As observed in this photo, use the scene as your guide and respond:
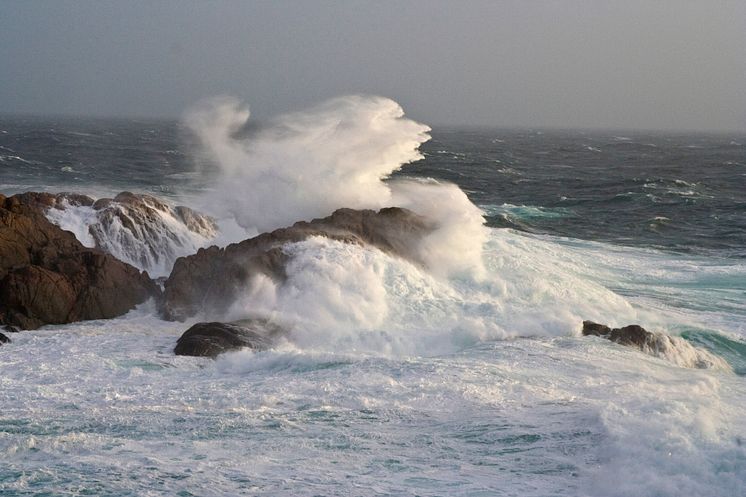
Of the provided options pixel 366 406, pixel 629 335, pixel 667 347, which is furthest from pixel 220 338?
pixel 667 347

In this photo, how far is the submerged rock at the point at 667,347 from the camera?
40.1ft

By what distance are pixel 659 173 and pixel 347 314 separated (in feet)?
145

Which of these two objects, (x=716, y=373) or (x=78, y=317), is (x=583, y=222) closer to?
(x=716, y=373)

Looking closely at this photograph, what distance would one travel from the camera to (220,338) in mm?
11375

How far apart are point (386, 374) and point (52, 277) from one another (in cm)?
596

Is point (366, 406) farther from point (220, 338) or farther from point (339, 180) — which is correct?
point (339, 180)

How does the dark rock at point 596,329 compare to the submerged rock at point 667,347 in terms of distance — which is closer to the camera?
the submerged rock at point 667,347

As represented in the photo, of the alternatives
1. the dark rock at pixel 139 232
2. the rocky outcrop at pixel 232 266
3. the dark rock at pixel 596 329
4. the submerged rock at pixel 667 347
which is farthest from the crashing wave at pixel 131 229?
the submerged rock at pixel 667 347

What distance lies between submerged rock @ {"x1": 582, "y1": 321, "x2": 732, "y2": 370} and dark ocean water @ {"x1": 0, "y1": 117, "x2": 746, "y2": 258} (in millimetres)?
12473

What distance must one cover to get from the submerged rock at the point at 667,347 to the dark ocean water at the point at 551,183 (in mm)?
12473

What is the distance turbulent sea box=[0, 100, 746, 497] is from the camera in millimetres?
7574

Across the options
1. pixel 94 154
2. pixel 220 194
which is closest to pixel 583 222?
pixel 220 194

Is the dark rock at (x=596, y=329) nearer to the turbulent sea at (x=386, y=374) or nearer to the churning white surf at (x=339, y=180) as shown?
the turbulent sea at (x=386, y=374)

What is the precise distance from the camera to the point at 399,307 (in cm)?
1359
